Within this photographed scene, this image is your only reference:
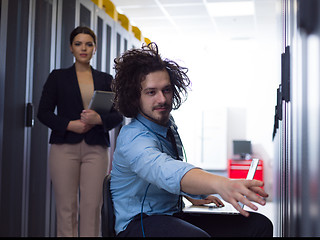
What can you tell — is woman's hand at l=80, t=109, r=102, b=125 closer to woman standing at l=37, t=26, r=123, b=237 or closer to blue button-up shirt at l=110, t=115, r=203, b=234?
woman standing at l=37, t=26, r=123, b=237

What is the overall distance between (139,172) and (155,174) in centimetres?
8

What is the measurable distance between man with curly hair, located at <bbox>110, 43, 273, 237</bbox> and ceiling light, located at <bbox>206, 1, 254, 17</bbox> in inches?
164

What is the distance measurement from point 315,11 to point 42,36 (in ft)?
8.96

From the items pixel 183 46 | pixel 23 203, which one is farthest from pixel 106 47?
pixel 183 46

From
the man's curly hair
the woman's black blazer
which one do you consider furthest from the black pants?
the woman's black blazer

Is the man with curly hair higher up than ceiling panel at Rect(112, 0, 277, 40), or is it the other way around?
ceiling panel at Rect(112, 0, 277, 40)

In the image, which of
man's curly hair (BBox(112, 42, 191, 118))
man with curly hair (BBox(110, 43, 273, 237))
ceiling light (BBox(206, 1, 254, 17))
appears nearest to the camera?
man with curly hair (BBox(110, 43, 273, 237))

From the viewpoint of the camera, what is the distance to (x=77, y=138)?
8.41ft

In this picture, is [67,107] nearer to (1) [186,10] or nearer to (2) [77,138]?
(2) [77,138]

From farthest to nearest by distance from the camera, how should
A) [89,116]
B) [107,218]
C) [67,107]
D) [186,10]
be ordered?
[186,10] < [67,107] < [89,116] < [107,218]

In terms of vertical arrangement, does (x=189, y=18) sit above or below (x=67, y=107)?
above

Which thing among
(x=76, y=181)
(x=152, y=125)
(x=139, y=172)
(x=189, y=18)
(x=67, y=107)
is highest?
(x=189, y=18)

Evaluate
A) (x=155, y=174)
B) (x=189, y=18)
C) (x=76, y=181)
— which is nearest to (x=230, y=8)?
(x=189, y=18)

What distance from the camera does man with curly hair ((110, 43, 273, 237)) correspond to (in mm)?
1005
